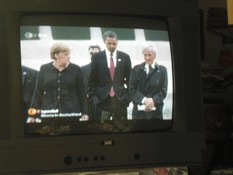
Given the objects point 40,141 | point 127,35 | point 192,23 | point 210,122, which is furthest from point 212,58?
point 40,141

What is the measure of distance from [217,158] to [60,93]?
0.93 meters

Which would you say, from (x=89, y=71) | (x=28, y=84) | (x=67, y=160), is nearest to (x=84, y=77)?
(x=89, y=71)

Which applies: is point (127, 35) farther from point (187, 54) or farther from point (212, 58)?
point (212, 58)

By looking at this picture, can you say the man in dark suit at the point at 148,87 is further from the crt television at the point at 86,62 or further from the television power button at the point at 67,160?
the television power button at the point at 67,160

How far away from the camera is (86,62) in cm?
142

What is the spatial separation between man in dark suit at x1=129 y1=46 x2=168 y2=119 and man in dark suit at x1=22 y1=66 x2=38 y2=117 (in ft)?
1.16

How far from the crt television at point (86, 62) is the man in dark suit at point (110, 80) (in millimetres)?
31

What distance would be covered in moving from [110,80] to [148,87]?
0.15 metres

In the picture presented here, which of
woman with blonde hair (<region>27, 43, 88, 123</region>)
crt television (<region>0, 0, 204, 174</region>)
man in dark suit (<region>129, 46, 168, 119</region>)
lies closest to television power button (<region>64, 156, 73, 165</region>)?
crt television (<region>0, 0, 204, 174</region>)

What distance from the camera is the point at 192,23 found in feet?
5.09

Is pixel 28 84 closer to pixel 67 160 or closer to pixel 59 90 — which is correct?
pixel 59 90

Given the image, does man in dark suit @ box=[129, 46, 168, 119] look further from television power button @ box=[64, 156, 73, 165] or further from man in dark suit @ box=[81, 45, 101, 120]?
television power button @ box=[64, 156, 73, 165]

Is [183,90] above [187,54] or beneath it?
beneath

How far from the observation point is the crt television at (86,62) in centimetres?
136
